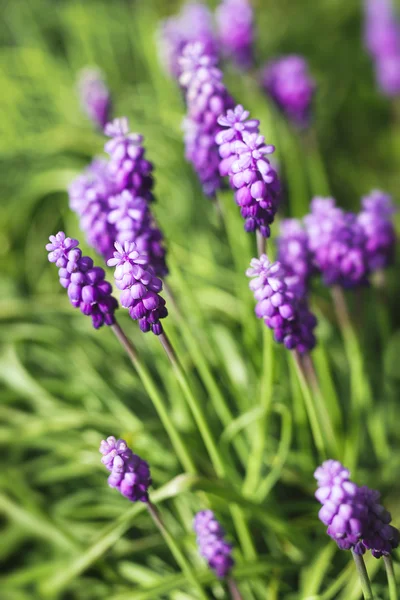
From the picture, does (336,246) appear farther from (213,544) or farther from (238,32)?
(238,32)

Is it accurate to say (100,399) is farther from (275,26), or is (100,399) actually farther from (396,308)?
(275,26)

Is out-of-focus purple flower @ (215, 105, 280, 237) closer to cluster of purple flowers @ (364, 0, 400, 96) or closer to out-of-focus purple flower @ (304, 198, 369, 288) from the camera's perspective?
out-of-focus purple flower @ (304, 198, 369, 288)

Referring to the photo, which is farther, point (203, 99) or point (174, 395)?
point (174, 395)

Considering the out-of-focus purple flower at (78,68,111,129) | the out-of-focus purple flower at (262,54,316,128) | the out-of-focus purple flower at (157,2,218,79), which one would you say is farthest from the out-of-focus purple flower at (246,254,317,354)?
the out-of-focus purple flower at (78,68,111,129)

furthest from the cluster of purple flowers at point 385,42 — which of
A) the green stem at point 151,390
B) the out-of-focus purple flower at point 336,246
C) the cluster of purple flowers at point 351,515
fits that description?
the cluster of purple flowers at point 351,515

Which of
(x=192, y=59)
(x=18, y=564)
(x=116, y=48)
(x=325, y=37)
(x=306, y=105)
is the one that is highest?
(x=325, y=37)

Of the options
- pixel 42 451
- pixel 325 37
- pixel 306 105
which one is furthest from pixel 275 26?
pixel 42 451

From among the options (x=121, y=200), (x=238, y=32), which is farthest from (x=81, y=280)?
(x=238, y=32)
